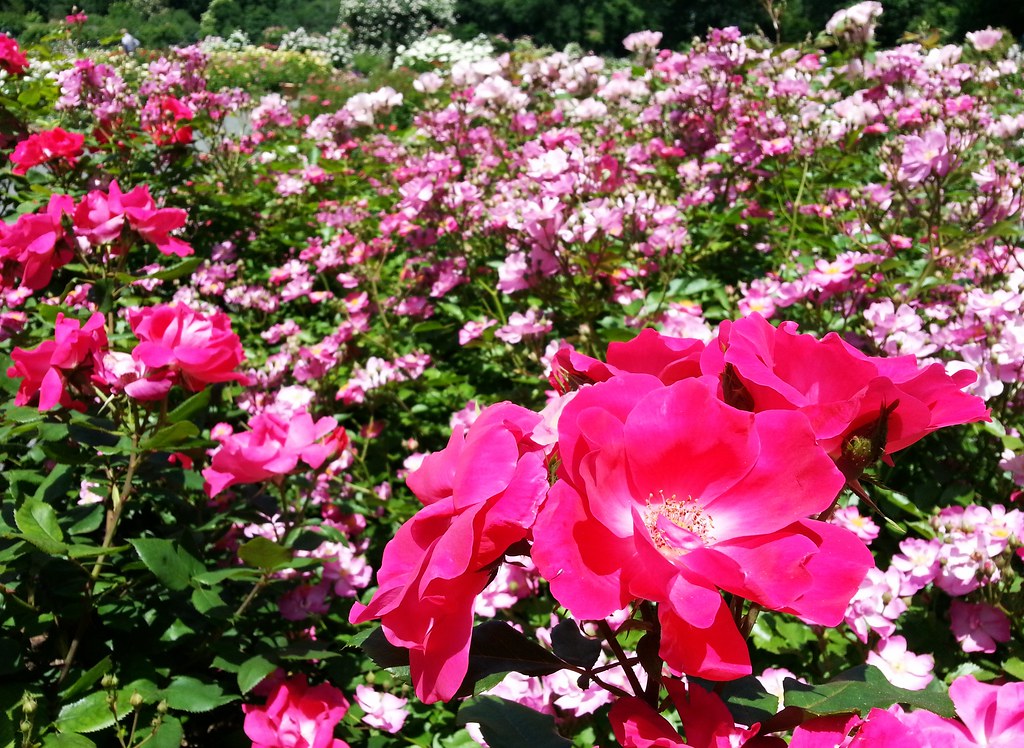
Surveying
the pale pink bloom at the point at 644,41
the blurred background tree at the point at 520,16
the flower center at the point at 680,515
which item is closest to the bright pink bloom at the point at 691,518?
the flower center at the point at 680,515

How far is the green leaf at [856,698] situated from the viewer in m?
0.56

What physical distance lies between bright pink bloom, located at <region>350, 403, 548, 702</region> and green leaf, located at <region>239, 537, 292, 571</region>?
2.28 feet

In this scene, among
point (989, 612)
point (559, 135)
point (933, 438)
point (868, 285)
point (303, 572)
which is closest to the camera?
point (989, 612)

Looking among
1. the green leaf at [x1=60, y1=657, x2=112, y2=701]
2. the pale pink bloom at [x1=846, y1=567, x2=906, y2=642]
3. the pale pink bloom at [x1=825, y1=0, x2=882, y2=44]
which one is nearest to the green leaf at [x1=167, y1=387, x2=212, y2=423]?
the green leaf at [x1=60, y1=657, x2=112, y2=701]

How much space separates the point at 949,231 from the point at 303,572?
5.92ft

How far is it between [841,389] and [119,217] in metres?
1.43

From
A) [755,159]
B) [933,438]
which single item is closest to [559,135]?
[755,159]

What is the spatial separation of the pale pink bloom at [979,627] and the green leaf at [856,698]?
2.42 ft

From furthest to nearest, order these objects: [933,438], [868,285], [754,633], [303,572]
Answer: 1. [868,285]
2. [933,438]
3. [303,572]
4. [754,633]

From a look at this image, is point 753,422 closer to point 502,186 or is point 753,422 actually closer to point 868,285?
point 868,285

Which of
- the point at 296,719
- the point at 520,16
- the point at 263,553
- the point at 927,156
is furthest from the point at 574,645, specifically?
the point at 520,16

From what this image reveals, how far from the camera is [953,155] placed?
1.88 meters

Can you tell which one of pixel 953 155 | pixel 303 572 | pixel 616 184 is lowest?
pixel 303 572

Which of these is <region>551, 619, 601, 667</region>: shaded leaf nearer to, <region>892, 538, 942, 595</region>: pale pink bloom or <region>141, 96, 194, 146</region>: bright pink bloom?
<region>892, 538, 942, 595</region>: pale pink bloom
